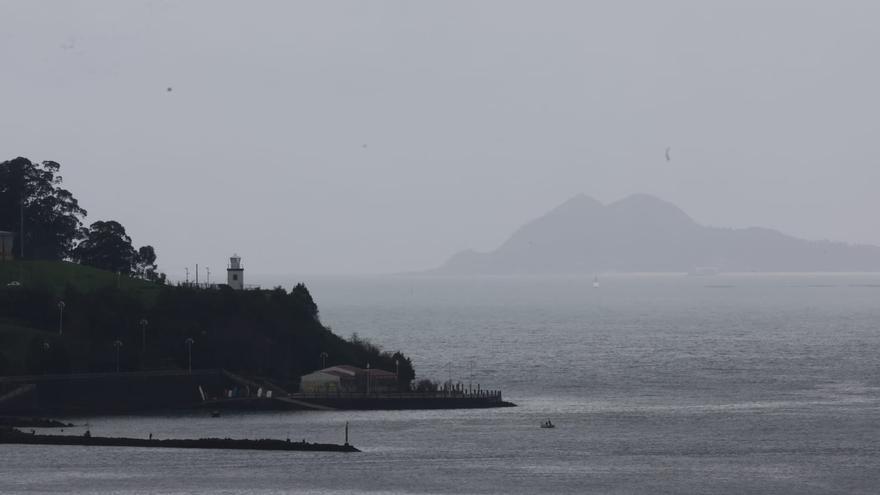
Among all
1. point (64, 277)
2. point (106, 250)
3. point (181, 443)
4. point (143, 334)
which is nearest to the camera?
point (181, 443)

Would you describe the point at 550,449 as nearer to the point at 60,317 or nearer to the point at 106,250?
the point at 60,317

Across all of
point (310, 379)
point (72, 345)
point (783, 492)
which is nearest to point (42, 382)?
point (72, 345)

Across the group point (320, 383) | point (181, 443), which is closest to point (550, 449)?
point (181, 443)

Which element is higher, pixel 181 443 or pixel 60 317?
pixel 60 317

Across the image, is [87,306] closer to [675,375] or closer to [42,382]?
[42,382]

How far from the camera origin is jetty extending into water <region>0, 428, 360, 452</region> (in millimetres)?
101312

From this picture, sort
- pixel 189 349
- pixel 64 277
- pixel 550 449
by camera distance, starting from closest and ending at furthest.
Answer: pixel 550 449 → pixel 189 349 → pixel 64 277

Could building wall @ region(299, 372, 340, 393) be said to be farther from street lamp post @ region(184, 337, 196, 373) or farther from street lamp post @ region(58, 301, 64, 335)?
street lamp post @ region(58, 301, 64, 335)

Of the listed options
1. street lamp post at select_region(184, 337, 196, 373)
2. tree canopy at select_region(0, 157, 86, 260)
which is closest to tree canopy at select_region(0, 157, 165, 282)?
tree canopy at select_region(0, 157, 86, 260)

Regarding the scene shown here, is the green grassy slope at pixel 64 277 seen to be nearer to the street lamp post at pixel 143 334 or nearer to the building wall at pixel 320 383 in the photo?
the street lamp post at pixel 143 334

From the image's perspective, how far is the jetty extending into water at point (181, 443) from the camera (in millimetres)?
101312

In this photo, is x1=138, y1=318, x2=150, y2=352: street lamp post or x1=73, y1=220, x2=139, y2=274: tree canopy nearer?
x1=138, y1=318, x2=150, y2=352: street lamp post

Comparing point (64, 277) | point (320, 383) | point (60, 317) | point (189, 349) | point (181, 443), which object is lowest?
point (181, 443)

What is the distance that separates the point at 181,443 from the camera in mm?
102188
